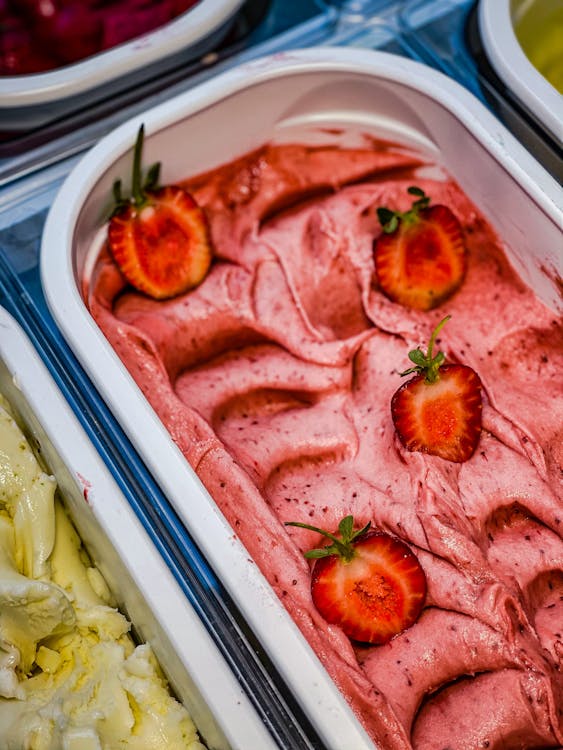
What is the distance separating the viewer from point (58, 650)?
1.30 meters

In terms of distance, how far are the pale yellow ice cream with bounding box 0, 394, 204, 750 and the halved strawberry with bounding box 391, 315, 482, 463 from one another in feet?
1.74

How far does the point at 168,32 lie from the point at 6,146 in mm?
412

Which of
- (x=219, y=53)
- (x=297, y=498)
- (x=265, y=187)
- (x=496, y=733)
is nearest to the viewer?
(x=496, y=733)

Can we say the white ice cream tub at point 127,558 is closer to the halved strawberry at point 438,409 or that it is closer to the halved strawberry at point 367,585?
the halved strawberry at point 367,585

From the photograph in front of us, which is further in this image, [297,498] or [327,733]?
[297,498]

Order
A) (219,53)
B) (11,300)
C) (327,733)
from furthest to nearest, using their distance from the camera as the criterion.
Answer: (219,53) < (11,300) < (327,733)

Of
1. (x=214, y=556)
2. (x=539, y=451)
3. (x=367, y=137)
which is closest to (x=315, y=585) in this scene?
(x=214, y=556)

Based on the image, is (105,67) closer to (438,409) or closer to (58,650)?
(438,409)

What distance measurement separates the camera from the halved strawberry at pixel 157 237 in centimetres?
157

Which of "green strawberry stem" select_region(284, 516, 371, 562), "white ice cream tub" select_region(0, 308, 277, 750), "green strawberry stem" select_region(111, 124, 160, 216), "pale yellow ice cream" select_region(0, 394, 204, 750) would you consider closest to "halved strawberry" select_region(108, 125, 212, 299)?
"green strawberry stem" select_region(111, 124, 160, 216)

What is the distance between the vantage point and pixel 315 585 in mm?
1258

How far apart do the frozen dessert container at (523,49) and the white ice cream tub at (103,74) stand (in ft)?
1.88

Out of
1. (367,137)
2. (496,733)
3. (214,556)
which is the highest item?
(367,137)

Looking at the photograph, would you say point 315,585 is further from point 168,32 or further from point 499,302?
point 168,32
